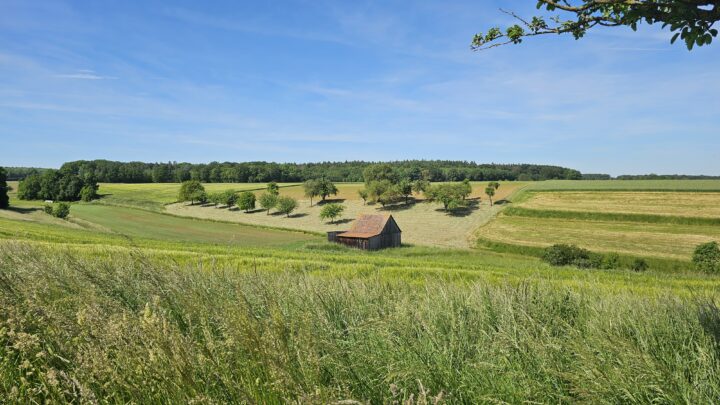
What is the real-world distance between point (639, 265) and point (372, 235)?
30836 mm

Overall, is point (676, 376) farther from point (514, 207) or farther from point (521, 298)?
point (514, 207)

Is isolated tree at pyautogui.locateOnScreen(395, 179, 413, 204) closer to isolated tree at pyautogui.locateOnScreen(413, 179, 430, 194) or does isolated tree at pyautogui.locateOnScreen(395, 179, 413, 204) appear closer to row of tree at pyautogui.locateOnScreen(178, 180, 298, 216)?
isolated tree at pyautogui.locateOnScreen(413, 179, 430, 194)

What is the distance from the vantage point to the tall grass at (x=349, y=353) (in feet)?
8.91

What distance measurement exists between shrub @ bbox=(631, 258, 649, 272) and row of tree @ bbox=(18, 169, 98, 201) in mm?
107227

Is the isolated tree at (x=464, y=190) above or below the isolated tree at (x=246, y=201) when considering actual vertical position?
above

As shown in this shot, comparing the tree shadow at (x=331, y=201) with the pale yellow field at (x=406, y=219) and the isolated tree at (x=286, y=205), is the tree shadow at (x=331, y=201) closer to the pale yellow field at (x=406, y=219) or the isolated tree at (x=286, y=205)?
the pale yellow field at (x=406, y=219)

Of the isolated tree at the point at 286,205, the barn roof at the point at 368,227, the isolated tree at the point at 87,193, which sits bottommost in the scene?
the barn roof at the point at 368,227

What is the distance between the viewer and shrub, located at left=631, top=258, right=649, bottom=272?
44200 mm

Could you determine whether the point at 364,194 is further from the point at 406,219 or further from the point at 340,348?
the point at 340,348

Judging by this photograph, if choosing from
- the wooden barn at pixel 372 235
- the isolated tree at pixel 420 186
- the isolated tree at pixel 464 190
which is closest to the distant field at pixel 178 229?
the wooden barn at pixel 372 235

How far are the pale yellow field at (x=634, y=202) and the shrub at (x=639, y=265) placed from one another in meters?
20.1

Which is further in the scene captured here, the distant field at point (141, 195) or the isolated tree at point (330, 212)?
the distant field at point (141, 195)

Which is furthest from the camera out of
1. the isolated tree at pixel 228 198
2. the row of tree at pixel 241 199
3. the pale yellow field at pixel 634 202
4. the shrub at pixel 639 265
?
the isolated tree at pixel 228 198

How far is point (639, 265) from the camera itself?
146ft
